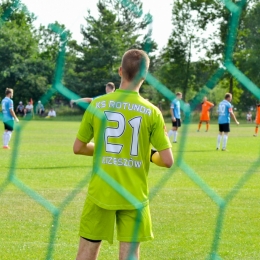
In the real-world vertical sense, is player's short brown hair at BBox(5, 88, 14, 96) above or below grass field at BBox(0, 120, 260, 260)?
above

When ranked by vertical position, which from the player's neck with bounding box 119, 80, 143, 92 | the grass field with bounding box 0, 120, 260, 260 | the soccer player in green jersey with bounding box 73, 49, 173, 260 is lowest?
the grass field with bounding box 0, 120, 260, 260

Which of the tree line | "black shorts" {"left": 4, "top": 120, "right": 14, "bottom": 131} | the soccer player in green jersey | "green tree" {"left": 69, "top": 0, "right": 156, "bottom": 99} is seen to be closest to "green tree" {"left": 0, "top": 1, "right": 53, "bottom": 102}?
the tree line

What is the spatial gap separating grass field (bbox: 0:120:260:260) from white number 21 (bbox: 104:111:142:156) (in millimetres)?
1325

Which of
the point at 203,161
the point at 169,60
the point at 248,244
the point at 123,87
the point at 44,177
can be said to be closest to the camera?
the point at 123,87

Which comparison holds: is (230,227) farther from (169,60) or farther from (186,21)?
(186,21)

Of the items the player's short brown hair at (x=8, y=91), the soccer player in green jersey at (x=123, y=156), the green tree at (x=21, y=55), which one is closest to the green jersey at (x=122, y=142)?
the soccer player in green jersey at (x=123, y=156)

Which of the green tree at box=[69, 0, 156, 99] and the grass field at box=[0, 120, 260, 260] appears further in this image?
the grass field at box=[0, 120, 260, 260]

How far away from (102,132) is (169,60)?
7.57 ft

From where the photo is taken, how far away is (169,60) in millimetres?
6055

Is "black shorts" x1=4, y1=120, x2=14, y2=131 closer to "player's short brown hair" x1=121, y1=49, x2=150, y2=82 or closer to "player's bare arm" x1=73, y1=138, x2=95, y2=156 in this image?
"player's bare arm" x1=73, y1=138, x2=95, y2=156

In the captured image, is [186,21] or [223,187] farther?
[223,187]

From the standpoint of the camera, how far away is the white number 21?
3.87 metres

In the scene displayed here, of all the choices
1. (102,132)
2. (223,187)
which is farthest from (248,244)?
(223,187)

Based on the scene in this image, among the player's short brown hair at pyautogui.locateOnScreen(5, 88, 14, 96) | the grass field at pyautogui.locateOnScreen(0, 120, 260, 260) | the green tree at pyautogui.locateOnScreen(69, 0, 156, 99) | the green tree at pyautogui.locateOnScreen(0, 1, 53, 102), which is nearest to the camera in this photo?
the green tree at pyautogui.locateOnScreen(69, 0, 156, 99)
